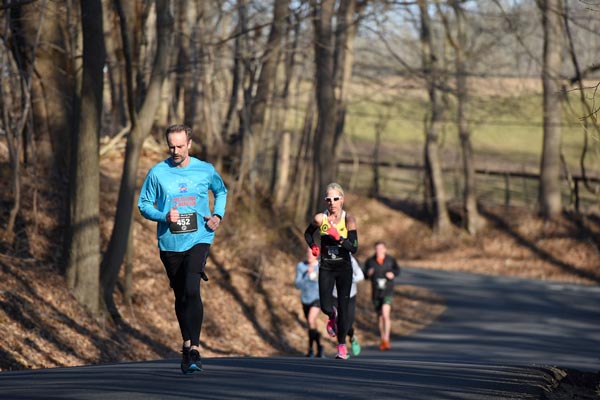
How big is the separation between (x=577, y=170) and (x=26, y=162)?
→ 3470cm

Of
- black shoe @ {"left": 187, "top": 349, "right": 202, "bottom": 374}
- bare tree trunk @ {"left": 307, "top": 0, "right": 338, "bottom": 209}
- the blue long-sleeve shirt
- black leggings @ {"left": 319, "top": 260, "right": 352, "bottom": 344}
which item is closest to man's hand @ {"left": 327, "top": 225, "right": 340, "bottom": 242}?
black leggings @ {"left": 319, "top": 260, "right": 352, "bottom": 344}

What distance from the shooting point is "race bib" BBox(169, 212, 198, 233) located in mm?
9289

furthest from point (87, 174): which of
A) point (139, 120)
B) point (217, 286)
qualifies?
point (217, 286)

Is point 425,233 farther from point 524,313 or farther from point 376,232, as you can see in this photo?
point 524,313

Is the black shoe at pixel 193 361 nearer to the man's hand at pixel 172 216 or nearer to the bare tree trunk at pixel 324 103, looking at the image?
the man's hand at pixel 172 216

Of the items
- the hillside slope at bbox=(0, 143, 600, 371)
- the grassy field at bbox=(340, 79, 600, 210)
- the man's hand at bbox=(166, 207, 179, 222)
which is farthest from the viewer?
the grassy field at bbox=(340, 79, 600, 210)

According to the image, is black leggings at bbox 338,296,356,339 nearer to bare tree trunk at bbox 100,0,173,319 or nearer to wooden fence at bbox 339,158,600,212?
bare tree trunk at bbox 100,0,173,319

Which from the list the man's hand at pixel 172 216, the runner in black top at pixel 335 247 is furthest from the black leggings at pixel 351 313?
the man's hand at pixel 172 216

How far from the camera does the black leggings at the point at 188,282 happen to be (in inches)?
368

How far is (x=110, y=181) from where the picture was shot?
23.2 m

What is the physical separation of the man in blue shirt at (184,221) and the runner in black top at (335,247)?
2.67 m

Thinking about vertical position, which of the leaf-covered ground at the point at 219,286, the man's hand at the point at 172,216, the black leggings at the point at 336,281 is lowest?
the leaf-covered ground at the point at 219,286

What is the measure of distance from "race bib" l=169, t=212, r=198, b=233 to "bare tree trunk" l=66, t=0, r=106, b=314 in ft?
21.9

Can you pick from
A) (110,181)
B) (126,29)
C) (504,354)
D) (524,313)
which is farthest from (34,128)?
(524,313)
